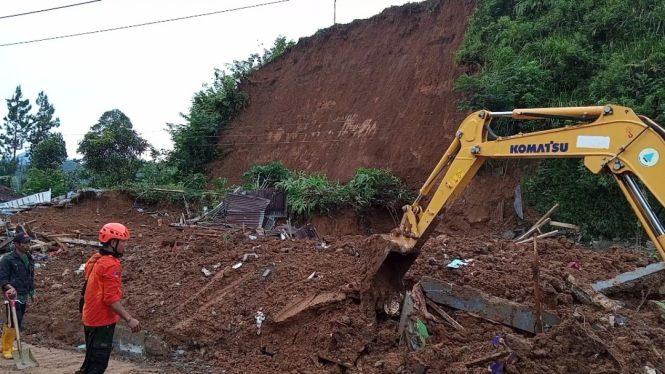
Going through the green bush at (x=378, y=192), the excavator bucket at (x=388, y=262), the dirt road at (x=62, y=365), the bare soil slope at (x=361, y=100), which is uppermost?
the bare soil slope at (x=361, y=100)

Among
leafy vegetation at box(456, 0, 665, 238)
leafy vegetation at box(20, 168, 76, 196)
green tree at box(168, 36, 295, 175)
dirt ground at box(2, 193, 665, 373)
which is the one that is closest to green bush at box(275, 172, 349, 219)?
leafy vegetation at box(456, 0, 665, 238)

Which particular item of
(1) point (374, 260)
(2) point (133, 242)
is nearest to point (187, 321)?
(1) point (374, 260)

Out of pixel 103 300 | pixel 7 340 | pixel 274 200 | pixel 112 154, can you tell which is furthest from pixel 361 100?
pixel 103 300

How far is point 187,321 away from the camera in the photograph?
7711 mm

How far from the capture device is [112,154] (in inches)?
928

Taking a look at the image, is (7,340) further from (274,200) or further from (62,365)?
(274,200)

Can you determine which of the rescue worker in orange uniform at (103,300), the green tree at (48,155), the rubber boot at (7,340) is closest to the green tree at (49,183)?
the green tree at (48,155)

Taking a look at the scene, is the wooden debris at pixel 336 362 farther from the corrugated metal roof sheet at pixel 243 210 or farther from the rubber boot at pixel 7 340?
the corrugated metal roof sheet at pixel 243 210

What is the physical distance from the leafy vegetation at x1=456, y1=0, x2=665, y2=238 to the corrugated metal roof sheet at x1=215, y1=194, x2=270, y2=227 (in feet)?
22.3

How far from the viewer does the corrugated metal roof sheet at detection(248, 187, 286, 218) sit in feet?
55.8

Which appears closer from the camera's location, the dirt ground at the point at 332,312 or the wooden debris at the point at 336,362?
the dirt ground at the point at 332,312

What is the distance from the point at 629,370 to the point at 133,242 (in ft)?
38.3

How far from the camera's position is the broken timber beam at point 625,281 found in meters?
7.00

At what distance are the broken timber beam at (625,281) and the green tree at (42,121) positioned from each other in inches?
2575
